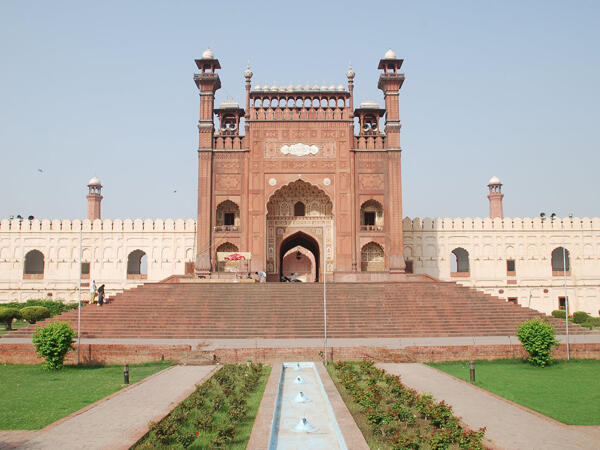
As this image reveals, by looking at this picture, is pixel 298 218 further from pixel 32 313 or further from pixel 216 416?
pixel 216 416

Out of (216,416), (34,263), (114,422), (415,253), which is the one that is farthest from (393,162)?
(34,263)

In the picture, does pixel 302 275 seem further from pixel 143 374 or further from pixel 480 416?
pixel 480 416

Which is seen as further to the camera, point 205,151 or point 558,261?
point 558,261

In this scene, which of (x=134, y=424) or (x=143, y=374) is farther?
(x=143, y=374)

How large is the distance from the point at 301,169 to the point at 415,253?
9.33 meters

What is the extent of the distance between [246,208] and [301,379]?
16.6m

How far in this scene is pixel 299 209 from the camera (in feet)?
94.8

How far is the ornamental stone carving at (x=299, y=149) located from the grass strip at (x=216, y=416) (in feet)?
55.7

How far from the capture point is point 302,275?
42.3 m

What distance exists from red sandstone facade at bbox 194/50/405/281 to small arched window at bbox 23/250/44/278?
14547 mm

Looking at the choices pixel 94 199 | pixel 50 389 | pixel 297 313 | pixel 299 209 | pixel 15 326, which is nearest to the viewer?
pixel 50 389

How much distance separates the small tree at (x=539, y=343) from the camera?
12555 mm

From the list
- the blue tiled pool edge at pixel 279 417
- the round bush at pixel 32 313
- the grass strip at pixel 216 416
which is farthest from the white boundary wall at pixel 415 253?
the grass strip at pixel 216 416

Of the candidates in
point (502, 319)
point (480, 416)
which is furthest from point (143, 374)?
point (502, 319)
